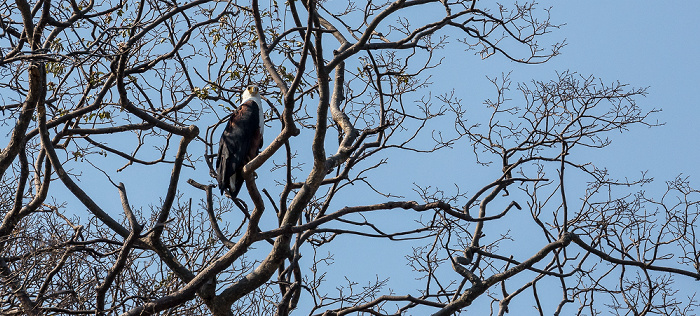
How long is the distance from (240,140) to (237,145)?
0.05 meters

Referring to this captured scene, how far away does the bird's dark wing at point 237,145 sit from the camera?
664 cm

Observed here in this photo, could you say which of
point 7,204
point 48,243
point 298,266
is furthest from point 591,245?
point 7,204

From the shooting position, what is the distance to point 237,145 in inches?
267

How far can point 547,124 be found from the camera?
273 inches

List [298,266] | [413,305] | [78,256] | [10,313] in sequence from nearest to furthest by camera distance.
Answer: [10,313] < [78,256] < [413,305] < [298,266]

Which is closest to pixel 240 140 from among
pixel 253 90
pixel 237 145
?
pixel 237 145

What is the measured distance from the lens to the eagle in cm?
665

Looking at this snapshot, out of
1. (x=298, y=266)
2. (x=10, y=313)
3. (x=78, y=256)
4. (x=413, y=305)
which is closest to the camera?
(x=10, y=313)

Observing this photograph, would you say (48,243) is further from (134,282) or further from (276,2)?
(276,2)

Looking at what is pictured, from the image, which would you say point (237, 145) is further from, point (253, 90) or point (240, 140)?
point (253, 90)

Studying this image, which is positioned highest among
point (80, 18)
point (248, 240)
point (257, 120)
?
point (80, 18)

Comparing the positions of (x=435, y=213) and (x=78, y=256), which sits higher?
(x=78, y=256)

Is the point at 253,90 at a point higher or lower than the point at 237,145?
higher

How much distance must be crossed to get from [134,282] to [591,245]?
3.54 m
